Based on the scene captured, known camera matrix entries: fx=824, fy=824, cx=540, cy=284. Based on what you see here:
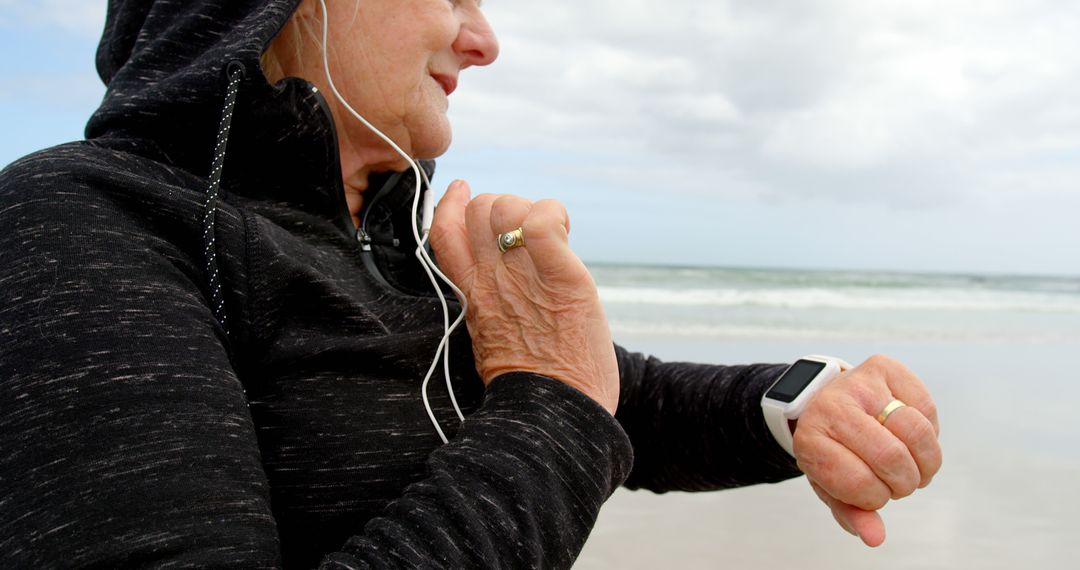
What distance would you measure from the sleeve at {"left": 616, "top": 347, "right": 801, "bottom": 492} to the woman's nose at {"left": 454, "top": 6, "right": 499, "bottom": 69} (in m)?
0.61

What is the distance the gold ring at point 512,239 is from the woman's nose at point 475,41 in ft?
1.58

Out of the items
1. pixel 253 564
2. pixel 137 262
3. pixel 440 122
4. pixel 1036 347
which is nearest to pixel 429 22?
pixel 440 122

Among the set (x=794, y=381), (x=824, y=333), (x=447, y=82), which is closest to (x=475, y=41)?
(x=447, y=82)

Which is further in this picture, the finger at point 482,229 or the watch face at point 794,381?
the watch face at point 794,381

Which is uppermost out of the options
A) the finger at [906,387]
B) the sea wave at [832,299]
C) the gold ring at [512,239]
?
the gold ring at [512,239]

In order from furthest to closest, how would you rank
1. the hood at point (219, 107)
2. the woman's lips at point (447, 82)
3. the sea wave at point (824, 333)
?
the sea wave at point (824, 333) < the woman's lips at point (447, 82) < the hood at point (219, 107)

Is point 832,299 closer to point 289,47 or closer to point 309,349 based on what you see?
point 289,47

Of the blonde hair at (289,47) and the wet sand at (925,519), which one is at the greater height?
→ the blonde hair at (289,47)

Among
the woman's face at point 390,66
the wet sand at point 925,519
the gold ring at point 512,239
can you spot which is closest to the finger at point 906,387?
the gold ring at point 512,239

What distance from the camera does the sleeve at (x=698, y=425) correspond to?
141 cm

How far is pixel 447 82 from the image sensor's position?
1401 mm

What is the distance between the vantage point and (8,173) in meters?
0.91

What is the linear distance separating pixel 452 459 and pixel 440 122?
675 mm

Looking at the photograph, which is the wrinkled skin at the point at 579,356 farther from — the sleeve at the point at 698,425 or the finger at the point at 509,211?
the sleeve at the point at 698,425
